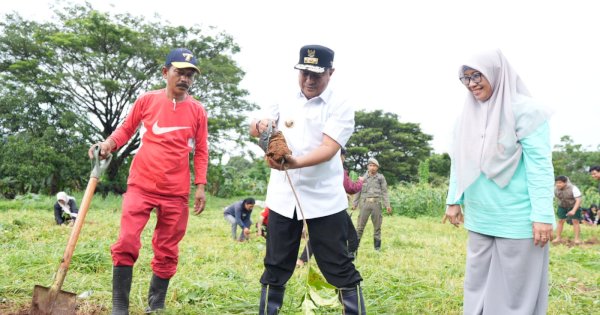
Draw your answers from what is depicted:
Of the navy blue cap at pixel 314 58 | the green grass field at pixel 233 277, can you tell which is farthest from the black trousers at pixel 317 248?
the navy blue cap at pixel 314 58

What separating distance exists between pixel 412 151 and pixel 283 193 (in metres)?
36.8

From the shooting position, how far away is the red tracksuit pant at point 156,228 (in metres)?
3.25

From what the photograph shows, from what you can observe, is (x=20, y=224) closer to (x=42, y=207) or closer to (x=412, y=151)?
(x=42, y=207)

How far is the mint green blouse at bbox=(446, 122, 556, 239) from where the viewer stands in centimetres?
259

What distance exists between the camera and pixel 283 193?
298cm

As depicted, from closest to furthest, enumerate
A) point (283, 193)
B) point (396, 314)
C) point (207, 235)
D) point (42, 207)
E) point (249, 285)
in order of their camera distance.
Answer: point (283, 193) < point (396, 314) < point (249, 285) < point (207, 235) < point (42, 207)

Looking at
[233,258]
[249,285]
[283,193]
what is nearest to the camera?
[283,193]

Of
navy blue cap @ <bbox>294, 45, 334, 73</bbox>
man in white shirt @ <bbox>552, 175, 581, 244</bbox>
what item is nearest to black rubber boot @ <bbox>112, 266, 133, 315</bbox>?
navy blue cap @ <bbox>294, 45, 334, 73</bbox>

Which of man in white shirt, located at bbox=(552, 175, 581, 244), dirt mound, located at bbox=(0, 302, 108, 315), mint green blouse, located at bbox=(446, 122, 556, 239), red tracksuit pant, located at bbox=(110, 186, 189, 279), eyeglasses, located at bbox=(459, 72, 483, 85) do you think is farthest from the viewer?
man in white shirt, located at bbox=(552, 175, 581, 244)

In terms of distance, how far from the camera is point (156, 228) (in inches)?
136

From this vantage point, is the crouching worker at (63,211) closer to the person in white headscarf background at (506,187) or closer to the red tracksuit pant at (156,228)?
the red tracksuit pant at (156,228)

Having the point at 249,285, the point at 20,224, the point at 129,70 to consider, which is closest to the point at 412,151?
the point at 129,70

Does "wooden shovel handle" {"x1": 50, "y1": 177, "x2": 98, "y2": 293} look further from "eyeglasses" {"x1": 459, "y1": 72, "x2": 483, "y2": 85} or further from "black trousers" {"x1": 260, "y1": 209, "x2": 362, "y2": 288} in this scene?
"eyeglasses" {"x1": 459, "y1": 72, "x2": 483, "y2": 85}

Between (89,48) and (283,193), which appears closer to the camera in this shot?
(283,193)
